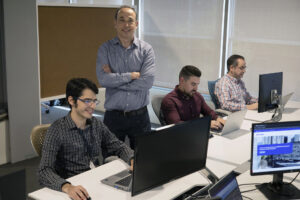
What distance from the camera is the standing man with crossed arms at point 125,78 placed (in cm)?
337

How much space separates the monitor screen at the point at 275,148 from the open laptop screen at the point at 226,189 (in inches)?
12.3

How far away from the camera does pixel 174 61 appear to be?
596 centimetres

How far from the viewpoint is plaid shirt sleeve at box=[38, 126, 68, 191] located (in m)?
2.27

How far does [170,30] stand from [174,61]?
469 mm

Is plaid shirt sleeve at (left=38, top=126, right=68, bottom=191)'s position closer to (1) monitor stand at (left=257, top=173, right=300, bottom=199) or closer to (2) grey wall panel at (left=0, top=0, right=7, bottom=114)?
(1) monitor stand at (left=257, top=173, right=300, bottom=199)

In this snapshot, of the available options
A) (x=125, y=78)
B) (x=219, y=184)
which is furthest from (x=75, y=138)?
(x=219, y=184)

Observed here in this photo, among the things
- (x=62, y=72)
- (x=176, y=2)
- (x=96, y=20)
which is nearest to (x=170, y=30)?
(x=176, y=2)

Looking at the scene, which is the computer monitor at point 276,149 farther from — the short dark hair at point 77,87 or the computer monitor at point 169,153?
the short dark hair at point 77,87

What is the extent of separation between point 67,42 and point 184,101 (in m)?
1.92

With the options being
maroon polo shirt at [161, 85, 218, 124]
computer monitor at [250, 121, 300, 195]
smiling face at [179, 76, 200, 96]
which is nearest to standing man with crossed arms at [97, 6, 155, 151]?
maroon polo shirt at [161, 85, 218, 124]

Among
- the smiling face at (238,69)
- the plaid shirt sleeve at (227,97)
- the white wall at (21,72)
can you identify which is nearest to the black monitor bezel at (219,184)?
the plaid shirt sleeve at (227,97)

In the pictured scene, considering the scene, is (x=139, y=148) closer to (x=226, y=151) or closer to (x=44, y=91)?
(x=226, y=151)

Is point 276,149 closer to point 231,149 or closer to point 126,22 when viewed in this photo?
point 231,149

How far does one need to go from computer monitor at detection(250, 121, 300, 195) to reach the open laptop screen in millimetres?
308
